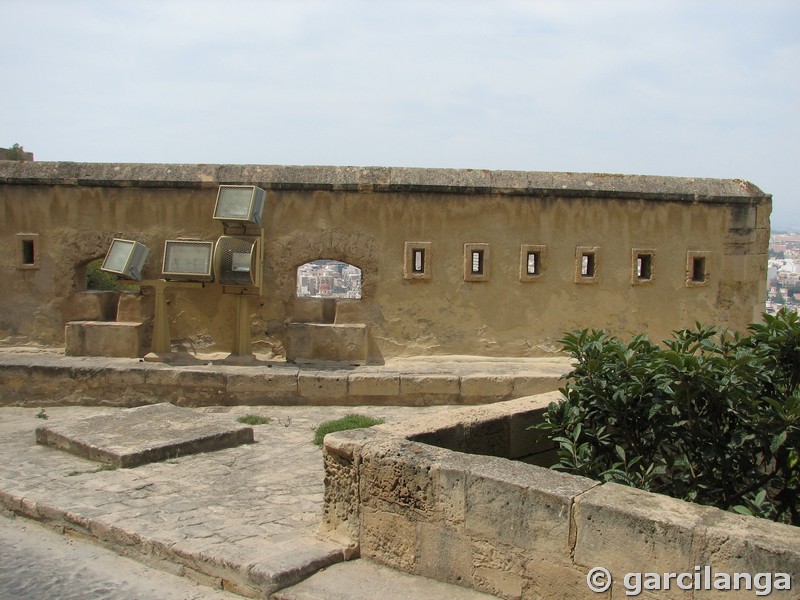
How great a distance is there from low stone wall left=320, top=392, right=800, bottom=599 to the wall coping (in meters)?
6.14

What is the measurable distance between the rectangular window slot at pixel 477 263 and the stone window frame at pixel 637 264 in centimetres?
224

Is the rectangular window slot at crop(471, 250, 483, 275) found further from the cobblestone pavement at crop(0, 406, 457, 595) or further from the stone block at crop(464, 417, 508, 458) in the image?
the stone block at crop(464, 417, 508, 458)

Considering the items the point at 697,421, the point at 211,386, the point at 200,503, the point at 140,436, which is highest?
the point at 697,421

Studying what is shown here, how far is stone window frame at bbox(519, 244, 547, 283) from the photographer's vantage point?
11320 mm

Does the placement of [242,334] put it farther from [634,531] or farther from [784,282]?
[784,282]

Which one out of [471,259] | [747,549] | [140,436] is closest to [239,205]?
[471,259]

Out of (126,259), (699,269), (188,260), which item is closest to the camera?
(126,259)

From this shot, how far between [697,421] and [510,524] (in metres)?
1.38

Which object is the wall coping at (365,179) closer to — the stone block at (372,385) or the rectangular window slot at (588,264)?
the rectangular window slot at (588,264)

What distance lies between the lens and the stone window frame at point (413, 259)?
11.2 m

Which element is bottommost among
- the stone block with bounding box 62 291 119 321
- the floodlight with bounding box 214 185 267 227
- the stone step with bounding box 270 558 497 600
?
the stone step with bounding box 270 558 497 600

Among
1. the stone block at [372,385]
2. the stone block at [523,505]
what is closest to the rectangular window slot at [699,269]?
the stone block at [372,385]

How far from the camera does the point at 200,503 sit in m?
6.11

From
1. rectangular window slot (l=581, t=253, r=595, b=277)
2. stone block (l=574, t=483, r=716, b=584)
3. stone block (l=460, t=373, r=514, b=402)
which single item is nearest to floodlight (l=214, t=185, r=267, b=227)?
stone block (l=460, t=373, r=514, b=402)
